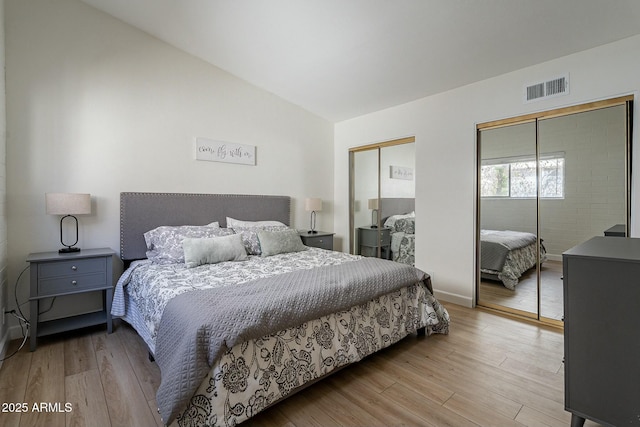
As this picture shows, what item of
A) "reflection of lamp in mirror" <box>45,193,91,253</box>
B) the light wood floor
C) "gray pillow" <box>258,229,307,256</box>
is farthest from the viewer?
"gray pillow" <box>258,229,307,256</box>

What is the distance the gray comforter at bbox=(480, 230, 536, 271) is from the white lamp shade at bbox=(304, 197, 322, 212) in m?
2.19

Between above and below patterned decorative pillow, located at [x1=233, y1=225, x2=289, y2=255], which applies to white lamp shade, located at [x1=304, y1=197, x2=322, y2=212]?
above

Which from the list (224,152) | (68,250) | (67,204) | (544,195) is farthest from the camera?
(224,152)

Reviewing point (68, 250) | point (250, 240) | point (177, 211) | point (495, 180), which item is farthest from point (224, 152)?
point (495, 180)

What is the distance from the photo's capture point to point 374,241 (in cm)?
454

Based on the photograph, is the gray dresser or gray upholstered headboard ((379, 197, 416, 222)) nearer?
the gray dresser

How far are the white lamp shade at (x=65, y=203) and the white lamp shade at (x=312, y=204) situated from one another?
2629 mm

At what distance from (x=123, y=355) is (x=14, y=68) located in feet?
8.45

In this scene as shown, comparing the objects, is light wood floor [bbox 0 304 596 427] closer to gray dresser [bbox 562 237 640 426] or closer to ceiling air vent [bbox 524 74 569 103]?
gray dresser [bbox 562 237 640 426]

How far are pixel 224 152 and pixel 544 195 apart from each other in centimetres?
359

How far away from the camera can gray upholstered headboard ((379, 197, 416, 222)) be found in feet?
13.2

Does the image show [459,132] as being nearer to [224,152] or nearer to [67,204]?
[224,152]

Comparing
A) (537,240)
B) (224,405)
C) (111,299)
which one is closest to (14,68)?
(111,299)

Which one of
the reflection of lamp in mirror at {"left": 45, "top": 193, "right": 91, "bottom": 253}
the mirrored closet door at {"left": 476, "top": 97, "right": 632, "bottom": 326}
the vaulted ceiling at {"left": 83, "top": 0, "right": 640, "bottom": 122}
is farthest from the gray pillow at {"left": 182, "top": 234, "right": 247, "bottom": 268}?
the mirrored closet door at {"left": 476, "top": 97, "right": 632, "bottom": 326}
